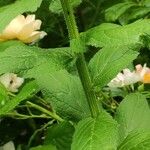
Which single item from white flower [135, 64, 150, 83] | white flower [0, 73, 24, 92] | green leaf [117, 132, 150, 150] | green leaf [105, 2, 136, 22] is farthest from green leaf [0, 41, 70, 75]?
green leaf [105, 2, 136, 22]

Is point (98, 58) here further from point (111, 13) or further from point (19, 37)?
point (111, 13)

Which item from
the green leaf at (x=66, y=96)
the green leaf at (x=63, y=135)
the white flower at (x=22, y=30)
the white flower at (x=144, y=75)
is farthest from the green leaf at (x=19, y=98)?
the white flower at (x=144, y=75)

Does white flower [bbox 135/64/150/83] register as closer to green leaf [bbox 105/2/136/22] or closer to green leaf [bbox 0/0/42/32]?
green leaf [bbox 105/2/136/22]

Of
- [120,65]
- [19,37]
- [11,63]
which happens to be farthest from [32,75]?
[19,37]

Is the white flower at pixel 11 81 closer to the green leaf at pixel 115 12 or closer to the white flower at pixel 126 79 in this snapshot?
the white flower at pixel 126 79

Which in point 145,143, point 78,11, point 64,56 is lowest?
point 78,11

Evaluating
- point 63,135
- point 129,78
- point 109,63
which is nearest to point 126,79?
point 129,78
